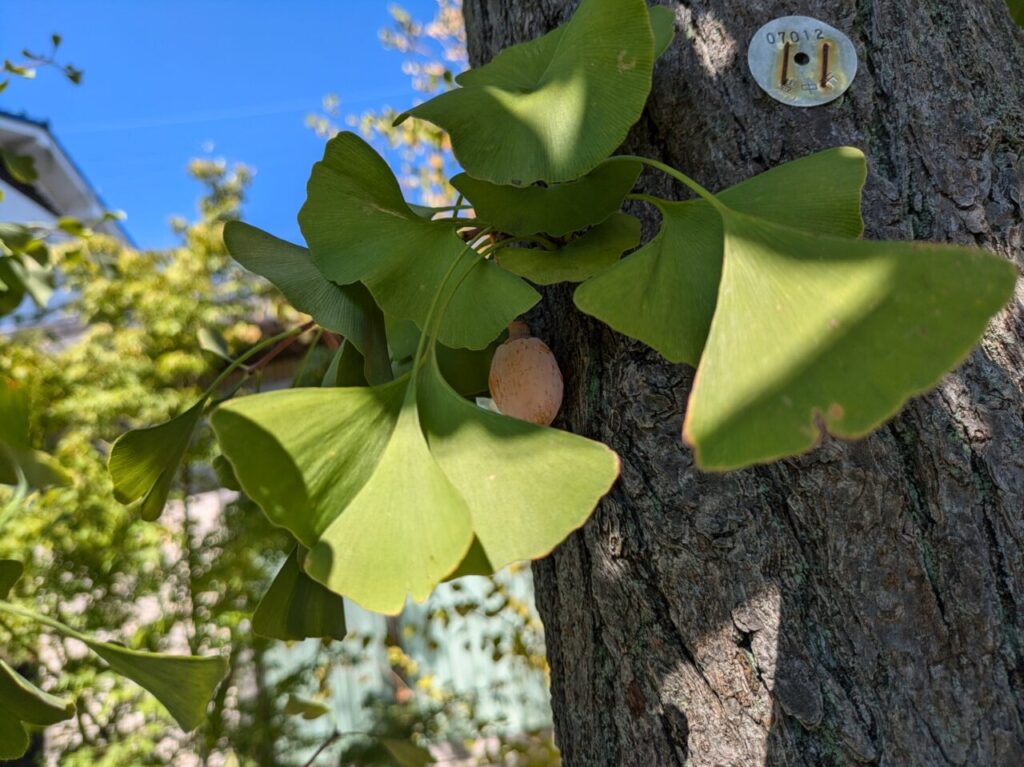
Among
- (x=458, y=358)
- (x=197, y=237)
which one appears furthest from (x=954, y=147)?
(x=197, y=237)

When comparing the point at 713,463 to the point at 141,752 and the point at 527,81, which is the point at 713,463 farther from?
the point at 141,752

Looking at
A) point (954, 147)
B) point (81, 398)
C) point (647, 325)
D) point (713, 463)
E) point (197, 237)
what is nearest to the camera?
point (713, 463)

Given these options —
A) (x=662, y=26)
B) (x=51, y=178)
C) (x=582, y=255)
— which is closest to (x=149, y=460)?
(x=582, y=255)

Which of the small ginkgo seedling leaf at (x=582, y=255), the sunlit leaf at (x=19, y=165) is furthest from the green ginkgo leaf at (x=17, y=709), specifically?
the sunlit leaf at (x=19, y=165)

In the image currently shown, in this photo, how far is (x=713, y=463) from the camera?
0.36 meters

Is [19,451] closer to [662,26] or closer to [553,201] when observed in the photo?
[553,201]

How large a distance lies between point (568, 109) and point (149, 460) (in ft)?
1.51

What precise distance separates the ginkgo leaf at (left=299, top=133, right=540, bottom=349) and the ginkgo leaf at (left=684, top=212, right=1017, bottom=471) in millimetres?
215

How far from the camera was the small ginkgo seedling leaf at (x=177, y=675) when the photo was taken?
2.08 ft

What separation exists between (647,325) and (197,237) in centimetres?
317

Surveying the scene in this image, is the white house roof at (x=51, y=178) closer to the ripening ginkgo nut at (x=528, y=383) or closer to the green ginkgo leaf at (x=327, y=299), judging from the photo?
the green ginkgo leaf at (x=327, y=299)

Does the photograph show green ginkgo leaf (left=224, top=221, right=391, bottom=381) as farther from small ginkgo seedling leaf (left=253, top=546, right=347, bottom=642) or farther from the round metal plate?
the round metal plate

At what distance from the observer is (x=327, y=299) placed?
0.65 meters

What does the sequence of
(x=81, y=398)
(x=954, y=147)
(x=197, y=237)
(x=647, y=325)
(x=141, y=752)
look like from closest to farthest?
(x=647, y=325) → (x=954, y=147) → (x=141, y=752) → (x=81, y=398) → (x=197, y=237)
